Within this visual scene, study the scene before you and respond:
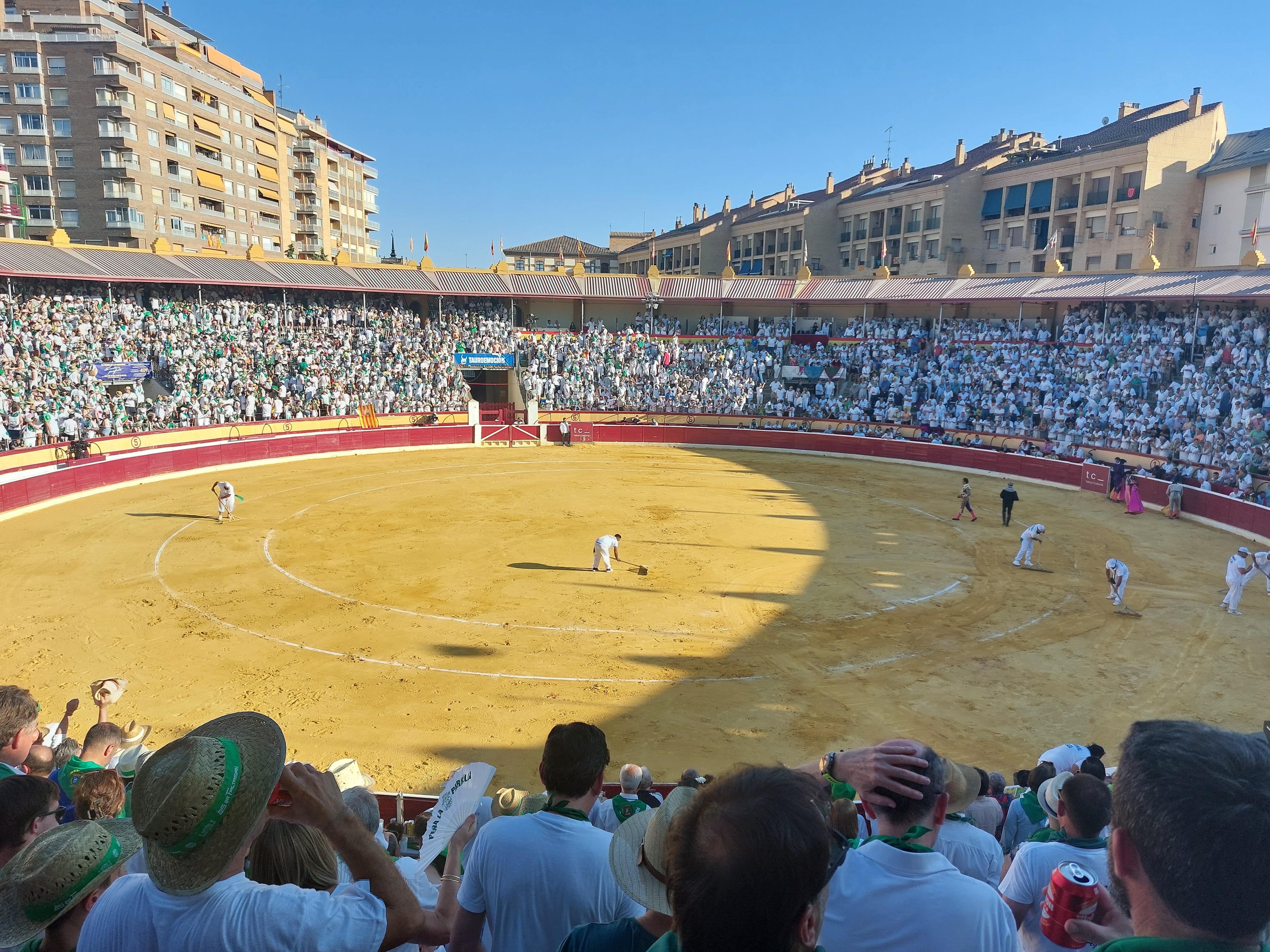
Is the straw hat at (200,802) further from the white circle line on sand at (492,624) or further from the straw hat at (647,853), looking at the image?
the white circle line on sand at (492,624)

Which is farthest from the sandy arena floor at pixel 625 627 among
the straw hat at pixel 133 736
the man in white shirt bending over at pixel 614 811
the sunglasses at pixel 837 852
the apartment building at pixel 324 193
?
the apartment building at pixel 324 193

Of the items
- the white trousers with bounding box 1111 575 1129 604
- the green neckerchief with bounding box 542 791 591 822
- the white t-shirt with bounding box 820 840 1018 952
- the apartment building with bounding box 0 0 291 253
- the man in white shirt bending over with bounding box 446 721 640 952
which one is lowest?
the white trousers with bounding box 1111 575 1129 604

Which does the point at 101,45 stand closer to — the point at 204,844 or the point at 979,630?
the point at 979,630

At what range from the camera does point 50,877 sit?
8.64ft

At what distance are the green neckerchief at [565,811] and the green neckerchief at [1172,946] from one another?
2169mm

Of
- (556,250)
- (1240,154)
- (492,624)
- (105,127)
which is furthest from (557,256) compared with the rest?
(492,624)

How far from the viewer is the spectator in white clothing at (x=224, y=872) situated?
214 cm

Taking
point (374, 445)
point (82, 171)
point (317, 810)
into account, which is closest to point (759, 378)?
point (374, 445)

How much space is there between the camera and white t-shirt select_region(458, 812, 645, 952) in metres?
3.30

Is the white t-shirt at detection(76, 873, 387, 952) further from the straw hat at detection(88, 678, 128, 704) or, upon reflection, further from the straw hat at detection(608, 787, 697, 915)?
the straw hat at detection(88, 678, 128, 704)

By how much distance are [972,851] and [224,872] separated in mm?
4033

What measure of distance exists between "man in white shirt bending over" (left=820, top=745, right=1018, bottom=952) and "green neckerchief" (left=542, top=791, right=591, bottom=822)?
1.12 m

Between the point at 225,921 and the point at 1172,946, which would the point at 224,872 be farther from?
the point at 1172,946

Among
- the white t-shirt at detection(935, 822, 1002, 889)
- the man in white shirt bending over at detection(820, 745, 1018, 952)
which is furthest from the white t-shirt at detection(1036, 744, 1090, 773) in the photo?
the man in white shirt bending over at detection(820, 745, 1018, 952)
